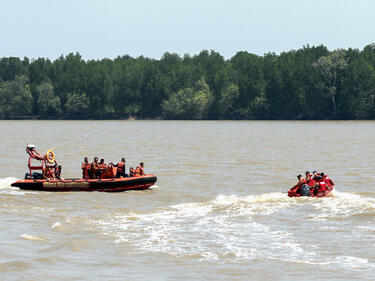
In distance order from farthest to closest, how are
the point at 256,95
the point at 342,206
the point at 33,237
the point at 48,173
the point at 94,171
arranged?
the point at 256,95, the point at 48,173, the point at 94,171, the point at 342,206, the point at 33,237

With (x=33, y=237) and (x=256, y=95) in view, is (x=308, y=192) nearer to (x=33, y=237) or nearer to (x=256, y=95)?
(x=33, y=237)

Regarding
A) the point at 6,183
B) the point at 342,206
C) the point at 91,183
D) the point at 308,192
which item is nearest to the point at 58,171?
the point at 91,183

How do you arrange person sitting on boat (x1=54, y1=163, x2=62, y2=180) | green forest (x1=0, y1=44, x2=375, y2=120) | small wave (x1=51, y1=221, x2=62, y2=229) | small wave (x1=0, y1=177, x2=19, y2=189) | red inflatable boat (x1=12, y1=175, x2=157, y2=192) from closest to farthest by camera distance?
small wave (x1=51, y1=221, x2=62, y2=229) → red inflatable boat (x1=12, y1=175, x2=157, y2=192) → person sitting on boat (x1=54, y1=163, x2=62, y2=180) → small wave (x1=0, y1=177, x2=19, y2=189) → green forest (x1=0, y1=44, x2=375, y2=120)

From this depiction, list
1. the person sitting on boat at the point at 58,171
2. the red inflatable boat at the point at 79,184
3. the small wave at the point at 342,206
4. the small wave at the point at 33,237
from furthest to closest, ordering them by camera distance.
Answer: the person sitting on boat at the point at 58,171 < the red inflatable boat at the point at 79,184 < the small wave at the point at 342,206 < the small wave at the point at 33,237

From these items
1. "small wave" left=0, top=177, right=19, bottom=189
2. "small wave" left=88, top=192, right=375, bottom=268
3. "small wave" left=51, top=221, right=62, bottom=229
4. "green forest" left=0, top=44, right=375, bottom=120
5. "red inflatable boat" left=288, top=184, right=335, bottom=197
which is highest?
"green forest" left=0, top=44, right=375, bottom=120

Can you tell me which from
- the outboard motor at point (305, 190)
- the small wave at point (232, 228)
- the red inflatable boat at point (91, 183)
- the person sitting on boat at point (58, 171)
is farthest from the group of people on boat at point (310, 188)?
the person sitting on boat at point (58, 171)

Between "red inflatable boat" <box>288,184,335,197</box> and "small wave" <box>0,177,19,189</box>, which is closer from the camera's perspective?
"red inflatable boat" <box>288,184,335,197</box>

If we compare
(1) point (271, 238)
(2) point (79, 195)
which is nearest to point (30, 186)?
(2) point (79, 195)

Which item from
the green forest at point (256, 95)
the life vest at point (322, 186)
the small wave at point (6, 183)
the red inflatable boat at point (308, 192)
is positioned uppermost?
the green forest at point (256, 95)

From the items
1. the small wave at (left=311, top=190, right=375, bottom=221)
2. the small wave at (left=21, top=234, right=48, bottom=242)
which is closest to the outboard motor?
the small wave at (left=311, top=190, right=375, bottom=221)

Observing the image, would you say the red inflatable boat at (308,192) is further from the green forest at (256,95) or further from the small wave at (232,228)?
the green forest at (256,95)

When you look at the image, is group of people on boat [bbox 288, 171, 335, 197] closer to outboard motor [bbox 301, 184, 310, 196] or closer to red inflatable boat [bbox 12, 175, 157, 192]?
outboard motor [bbox 301, 184, 310, 196]

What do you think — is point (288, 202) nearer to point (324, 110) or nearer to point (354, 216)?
point (354, 216)

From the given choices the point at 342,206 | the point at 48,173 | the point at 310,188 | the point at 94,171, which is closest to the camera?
the point at 342,206
